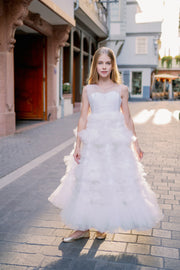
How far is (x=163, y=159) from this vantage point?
720 centimetres

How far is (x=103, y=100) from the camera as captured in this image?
3150mm

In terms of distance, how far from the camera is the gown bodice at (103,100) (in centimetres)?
315

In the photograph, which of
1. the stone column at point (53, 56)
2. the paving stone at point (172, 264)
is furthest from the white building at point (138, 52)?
the paving stone at point (172, 264)

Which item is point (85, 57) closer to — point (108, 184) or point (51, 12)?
point (51, 12)

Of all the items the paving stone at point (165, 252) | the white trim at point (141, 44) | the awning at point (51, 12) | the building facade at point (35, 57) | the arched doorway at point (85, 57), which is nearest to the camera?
the paving stone at point (165, 252)

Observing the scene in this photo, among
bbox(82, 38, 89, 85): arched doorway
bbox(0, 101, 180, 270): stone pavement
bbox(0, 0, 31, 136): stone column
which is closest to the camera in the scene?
bbox(0, 101, 180, 270): stone pavement

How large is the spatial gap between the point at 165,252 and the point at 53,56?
37.8 ft

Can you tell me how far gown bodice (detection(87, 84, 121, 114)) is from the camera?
3150 mm

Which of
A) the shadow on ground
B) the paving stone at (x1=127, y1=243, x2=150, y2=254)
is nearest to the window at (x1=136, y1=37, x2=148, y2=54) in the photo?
the paving stone at (x1=127, y1=243, x2=150, y2=254)

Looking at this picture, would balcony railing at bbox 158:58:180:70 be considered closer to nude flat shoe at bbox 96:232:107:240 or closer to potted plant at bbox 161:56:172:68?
potted plant at bbox 161:56:172:68

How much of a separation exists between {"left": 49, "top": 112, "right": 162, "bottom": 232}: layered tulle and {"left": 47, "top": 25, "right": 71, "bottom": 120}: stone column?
10823 mm

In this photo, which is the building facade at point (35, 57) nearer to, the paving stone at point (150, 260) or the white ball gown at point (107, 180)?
the white ball gown at point (107, 180)

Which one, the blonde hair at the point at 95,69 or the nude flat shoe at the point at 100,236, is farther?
the nude flat shoe at the point at 100,236

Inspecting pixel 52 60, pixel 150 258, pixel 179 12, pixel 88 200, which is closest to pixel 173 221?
pixel 150 258
